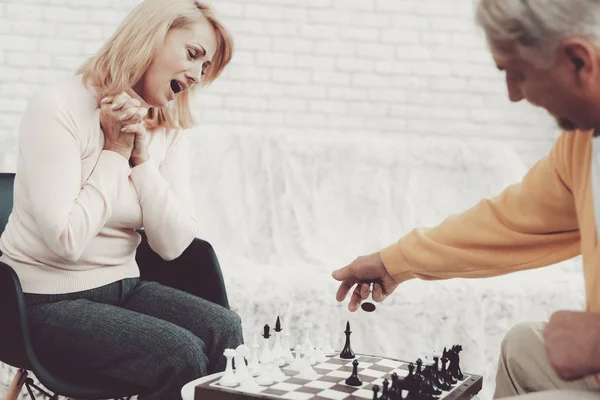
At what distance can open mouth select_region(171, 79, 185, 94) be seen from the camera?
6.29 feet

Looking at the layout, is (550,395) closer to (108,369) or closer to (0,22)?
(108,369)

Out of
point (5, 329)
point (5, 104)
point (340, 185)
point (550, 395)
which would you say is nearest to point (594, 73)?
point (550, 395)

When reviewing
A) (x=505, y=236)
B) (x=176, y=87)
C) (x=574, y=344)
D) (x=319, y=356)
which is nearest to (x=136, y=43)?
(x=176, y=87)

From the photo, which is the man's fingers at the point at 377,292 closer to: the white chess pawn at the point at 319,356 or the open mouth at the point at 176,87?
the white chess pawn at the point at 319,356

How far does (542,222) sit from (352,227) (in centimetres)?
183

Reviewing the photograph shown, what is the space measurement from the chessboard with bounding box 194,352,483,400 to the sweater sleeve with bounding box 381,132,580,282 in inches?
8.0

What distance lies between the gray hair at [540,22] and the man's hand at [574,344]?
366 mm

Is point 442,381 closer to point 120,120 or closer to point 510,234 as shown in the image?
point 510,234

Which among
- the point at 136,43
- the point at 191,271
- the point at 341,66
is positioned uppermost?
the point at 341,66

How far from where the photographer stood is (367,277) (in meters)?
1.63

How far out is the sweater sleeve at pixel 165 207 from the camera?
1.85 m

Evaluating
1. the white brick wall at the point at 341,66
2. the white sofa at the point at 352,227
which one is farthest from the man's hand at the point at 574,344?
the white brick wall at the point at 341,66

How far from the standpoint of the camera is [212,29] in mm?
1944

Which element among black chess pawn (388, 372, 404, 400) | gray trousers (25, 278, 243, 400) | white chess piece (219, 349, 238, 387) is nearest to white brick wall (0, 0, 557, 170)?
gray trousers (25, 278, 243, 400)
